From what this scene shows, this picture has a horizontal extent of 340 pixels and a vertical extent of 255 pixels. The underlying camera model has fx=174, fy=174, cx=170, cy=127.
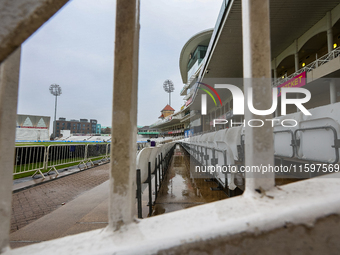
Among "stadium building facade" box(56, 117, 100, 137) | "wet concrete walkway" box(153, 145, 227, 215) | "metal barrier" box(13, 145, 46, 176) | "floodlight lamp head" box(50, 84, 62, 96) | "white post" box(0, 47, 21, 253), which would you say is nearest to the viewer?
"white post" box(0, 47, 21, 253)

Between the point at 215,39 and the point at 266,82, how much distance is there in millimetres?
13009

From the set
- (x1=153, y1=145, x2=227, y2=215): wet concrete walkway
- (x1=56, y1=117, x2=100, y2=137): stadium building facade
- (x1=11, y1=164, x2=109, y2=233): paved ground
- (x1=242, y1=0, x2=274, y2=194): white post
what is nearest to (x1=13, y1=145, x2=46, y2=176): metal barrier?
(x1=11, y1=164, x2=109, y2=233): paved ground

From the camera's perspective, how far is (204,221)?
2.14 ft

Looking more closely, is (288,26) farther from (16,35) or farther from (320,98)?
(16,35)

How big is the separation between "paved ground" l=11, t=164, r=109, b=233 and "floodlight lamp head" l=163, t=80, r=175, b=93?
212 feet

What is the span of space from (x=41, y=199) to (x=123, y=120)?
418 centimetres

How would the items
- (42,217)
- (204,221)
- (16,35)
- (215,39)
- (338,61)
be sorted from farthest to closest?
(215,39)
(338,61)
(42,217)
(204,221)
(16,35)

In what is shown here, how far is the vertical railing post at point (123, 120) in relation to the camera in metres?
0.73

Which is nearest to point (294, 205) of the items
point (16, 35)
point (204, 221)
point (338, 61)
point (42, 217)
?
point (204, 221)

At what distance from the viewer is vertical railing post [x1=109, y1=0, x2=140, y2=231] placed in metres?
0.73

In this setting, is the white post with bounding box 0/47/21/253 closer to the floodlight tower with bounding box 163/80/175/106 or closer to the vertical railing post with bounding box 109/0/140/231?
the vertical railing post with bounding box 109/0/140/231

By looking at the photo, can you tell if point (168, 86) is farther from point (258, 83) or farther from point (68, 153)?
point (258, 83)

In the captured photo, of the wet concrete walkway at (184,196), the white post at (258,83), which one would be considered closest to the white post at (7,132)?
the white post at (258,83)

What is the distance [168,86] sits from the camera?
222ft
